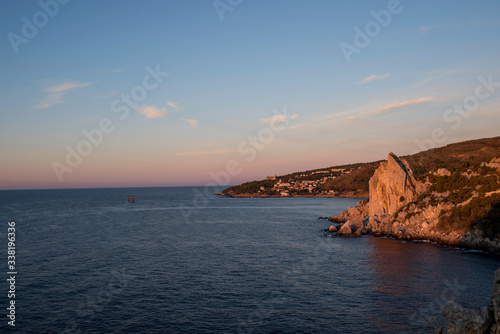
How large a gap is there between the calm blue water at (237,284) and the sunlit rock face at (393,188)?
17738 mm

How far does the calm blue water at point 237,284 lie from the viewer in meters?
25.2

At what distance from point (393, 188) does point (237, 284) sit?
5328 centimetres

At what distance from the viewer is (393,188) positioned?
244 ft

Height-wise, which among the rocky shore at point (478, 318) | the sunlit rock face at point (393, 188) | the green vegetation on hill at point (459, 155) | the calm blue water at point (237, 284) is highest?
the green vegetation on hill at point (459, 155)

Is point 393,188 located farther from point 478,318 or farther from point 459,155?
point 459,155

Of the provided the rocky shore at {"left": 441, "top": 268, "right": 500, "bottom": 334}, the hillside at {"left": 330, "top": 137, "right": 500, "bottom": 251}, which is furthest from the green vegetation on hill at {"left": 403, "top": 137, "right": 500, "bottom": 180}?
the rocky shore at {"left": 441, "top": 268, "right": 500, "bottom": 334}

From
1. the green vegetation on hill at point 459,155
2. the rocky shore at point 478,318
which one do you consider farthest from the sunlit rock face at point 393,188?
the green vegetation on hill at point 459,155

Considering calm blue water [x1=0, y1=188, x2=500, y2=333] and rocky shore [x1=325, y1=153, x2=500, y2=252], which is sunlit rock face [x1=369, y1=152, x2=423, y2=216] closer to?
rocky shore [x1=325, y1=153, x2=500, y2=252]

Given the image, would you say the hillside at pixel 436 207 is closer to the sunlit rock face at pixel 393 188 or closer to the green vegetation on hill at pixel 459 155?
the sunlit rock face at pixel 393 188

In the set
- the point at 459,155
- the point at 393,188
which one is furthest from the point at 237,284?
the point at 459,155

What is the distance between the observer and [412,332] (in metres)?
23.2

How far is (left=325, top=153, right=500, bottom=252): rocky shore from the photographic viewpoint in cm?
5147

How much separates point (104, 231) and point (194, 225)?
65.7 ft

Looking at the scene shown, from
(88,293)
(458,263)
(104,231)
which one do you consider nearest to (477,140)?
(458,263)
